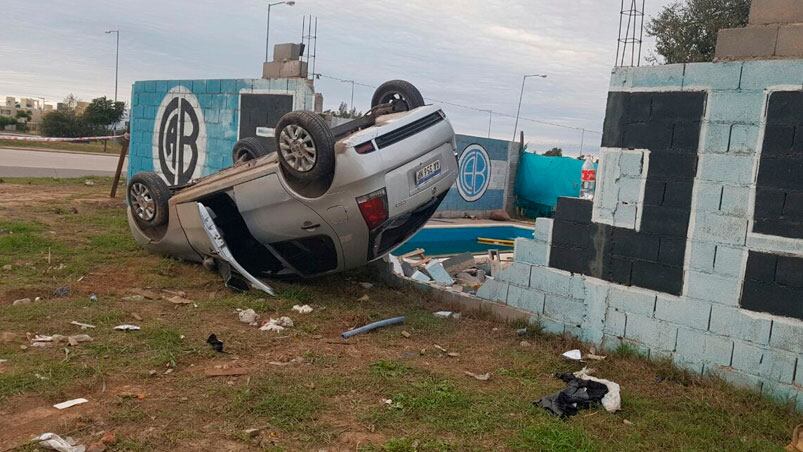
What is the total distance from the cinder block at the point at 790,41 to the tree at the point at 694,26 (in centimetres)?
1475

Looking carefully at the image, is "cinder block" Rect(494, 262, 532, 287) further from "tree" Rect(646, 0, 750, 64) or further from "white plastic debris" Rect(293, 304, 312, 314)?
"tree" Rect(646, 0, 750, 64)

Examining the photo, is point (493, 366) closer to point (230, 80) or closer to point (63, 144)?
point (230, 80)

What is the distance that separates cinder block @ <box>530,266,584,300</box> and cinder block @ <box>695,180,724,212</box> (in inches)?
45.5

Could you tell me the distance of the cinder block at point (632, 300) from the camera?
5027mm

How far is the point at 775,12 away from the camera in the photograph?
447 cm

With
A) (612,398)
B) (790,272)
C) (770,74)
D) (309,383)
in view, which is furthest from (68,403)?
(770,74)

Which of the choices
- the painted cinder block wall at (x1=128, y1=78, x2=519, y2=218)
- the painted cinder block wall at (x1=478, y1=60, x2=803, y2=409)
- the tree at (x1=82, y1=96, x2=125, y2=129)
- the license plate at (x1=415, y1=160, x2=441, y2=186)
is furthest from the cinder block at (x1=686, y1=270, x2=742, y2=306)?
the tree at (x1=82, y1=96, x2=125, y2=129)

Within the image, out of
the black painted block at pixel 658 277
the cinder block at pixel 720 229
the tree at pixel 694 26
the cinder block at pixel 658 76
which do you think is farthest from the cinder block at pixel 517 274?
the tree at pixel 694 26

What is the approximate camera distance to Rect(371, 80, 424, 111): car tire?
6820mm

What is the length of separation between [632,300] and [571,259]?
Result: 2.08 ft

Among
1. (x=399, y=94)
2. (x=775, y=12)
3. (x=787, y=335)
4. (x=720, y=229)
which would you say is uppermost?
(x=775, y=12)

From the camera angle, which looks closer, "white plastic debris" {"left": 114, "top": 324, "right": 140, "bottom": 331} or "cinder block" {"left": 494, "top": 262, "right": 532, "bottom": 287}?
"white plastic debris" {"left": 114, "top": 324, "right": 140, "bottom": 331}

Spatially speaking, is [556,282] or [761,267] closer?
[761,267]

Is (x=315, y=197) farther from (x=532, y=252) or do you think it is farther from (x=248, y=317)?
(x=532, y=252)
